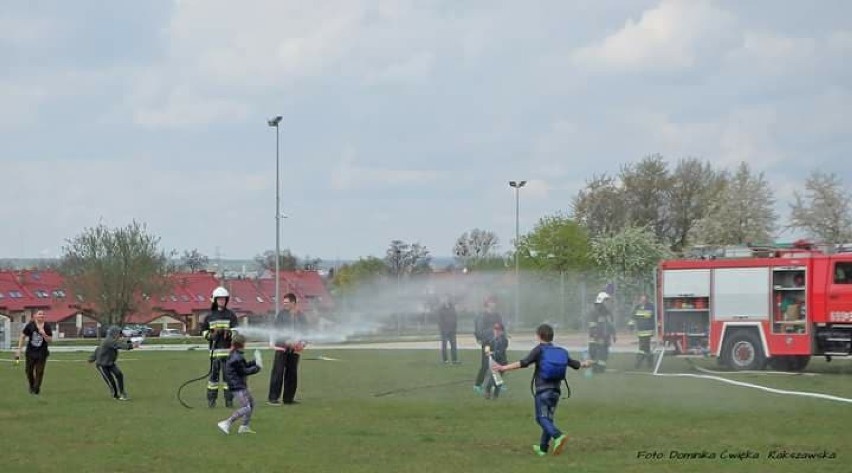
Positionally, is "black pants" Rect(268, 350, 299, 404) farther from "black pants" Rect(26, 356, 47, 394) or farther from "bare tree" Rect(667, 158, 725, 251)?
"bare tree" Rect(667, 158, 725, 251)

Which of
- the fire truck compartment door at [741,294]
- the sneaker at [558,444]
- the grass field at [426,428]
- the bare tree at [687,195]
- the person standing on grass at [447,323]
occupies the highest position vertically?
the bare tree at [687,195]

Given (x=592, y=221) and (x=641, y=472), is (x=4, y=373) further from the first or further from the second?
(x=592, y=221)

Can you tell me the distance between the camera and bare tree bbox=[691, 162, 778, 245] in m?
75.9

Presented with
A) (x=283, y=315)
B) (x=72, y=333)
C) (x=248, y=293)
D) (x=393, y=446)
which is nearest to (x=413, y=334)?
(x=283, y=315)

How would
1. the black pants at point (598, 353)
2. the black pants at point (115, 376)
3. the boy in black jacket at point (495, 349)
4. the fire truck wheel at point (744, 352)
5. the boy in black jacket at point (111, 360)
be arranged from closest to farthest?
the boy in black jacket at point (495, 349) < the boy in black jacket at point (111, 360) < the black pants at point (115, 376) < the black pants at point (598, 353) < the fire truck wheel at point (744, 352)

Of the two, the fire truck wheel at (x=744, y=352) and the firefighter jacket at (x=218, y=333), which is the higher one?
the firefighter jacket at (x=218, y=333)

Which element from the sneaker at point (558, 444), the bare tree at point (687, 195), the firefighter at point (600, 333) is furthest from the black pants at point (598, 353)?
the bare tree at point (687, 195)

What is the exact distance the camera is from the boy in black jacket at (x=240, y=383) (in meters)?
15.5

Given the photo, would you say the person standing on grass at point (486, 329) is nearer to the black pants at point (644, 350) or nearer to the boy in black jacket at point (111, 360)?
the black pants at point (644, 350)

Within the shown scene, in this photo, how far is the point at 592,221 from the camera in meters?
90.1

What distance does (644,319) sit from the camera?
28500mm

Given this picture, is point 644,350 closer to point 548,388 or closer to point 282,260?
point 548,388

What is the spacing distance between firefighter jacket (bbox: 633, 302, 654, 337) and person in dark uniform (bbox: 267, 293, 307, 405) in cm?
1116

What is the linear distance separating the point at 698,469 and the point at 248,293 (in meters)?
88.3
